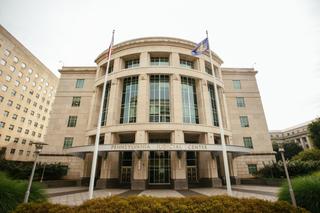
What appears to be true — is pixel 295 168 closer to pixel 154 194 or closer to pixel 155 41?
pixel 154 194

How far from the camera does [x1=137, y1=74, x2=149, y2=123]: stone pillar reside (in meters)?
19.5

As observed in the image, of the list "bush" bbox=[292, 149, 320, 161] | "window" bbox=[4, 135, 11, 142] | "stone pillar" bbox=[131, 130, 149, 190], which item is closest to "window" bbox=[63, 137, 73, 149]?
"stone pillar" bbox=[131, 130, 149, 190]

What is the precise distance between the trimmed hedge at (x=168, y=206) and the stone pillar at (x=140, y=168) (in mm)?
11272

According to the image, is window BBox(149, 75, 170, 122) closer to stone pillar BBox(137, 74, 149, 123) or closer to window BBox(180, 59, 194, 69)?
stone pillar BBox(137, 74, 149, 123)

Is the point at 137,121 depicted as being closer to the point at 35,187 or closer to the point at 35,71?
the point at 35,187

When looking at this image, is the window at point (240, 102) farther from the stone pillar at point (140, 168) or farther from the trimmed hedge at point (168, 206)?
the trimmed hedge at point (168, 206)

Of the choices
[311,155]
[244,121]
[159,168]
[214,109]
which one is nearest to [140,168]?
[159,168]

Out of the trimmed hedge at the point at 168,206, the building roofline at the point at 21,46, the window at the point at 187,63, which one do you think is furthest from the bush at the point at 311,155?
the building roofline at the point at 21,46

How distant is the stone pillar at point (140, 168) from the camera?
16.7 metres

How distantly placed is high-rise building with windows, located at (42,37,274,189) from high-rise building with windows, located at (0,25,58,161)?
26.9 metres

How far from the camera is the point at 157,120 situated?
65.7 ft

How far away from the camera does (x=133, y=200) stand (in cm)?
651

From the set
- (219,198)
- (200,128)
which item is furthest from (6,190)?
(200,128)

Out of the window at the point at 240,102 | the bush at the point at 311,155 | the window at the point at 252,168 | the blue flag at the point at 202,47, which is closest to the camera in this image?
the blue flag at the point at 202,47
